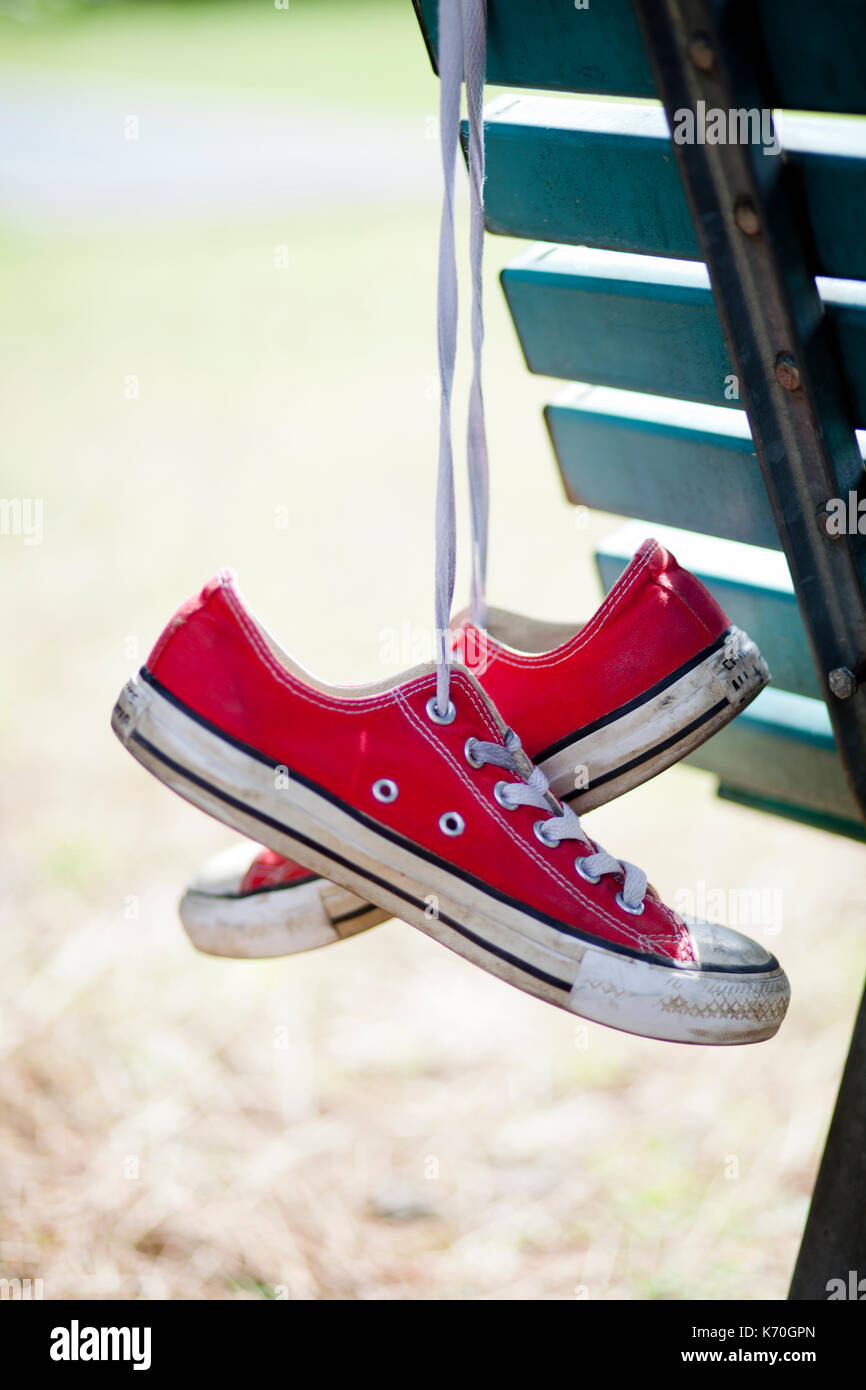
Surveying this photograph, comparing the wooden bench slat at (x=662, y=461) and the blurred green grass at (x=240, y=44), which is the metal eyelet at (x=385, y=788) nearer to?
the wooden bench slat at (x=662, y=461)

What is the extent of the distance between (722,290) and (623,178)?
7.7 inches

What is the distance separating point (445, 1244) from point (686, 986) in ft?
2.84

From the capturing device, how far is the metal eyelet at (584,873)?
1470 mm

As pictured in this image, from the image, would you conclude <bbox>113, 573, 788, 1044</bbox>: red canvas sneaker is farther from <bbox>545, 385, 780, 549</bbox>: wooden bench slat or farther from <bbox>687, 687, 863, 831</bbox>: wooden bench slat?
<bbox>687, 687, 863, 831</bbox>: wooden bench slat

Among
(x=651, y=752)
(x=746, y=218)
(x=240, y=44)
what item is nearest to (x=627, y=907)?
(x=651, y=752)

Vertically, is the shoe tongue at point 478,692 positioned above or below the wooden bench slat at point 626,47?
below

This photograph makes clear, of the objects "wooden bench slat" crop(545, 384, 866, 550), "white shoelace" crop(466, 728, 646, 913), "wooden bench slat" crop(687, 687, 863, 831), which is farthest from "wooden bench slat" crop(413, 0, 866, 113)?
"wooden bench slat" crop(687, 687, 863, 831)

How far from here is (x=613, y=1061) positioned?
2.36 meters

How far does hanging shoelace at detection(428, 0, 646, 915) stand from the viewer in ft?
4.13

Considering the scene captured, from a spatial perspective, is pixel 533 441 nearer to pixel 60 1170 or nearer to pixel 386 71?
pixel 60 1170

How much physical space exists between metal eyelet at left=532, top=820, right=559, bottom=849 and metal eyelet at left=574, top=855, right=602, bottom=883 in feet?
0.11

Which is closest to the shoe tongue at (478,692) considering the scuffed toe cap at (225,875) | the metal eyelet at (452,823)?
the metal eyelet at (452,823)

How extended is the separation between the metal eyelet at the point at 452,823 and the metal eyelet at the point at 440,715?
10cm
